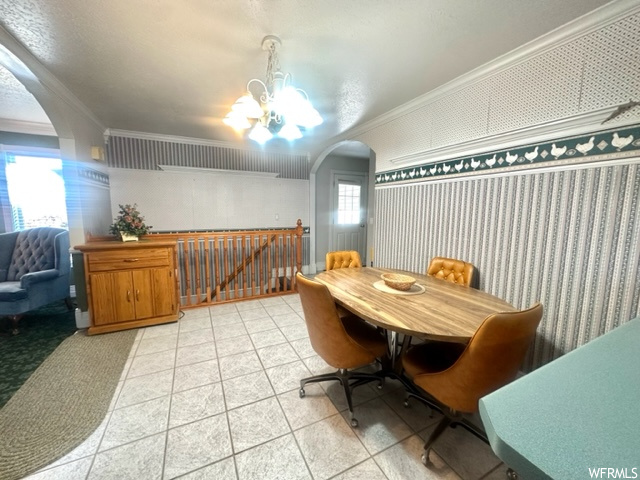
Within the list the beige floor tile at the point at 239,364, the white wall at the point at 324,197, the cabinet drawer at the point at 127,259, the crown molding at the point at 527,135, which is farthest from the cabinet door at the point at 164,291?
the crown molding at the point at 527,135

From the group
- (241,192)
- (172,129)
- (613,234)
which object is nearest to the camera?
(613,234)

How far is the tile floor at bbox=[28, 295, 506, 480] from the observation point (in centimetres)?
128

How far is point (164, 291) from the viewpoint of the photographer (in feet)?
9.46

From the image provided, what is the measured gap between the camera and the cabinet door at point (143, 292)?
2.75 metres

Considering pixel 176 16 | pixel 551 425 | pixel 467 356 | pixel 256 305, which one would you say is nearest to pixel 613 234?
pixel 467 356

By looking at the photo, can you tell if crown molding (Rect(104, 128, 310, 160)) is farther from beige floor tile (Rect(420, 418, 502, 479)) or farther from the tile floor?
beige floor tile (Rect(420, 418, 502, 479))

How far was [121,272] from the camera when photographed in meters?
2.67

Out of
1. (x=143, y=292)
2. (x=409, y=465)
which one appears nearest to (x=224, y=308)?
(x=143, y=292)

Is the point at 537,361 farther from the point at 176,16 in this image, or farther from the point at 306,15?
the point at 176,16

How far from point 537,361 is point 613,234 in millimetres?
992

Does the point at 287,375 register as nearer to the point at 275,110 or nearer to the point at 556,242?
the point at 275,110

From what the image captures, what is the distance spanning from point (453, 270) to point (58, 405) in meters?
3.15

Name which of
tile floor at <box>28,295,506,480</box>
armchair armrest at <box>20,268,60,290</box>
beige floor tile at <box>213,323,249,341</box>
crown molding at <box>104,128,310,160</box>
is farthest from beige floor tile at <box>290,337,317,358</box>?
crown molding at <box>104,128,310,160</box>

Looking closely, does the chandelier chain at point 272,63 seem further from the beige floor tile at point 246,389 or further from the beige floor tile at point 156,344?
the beige floor tile at point 156,344
